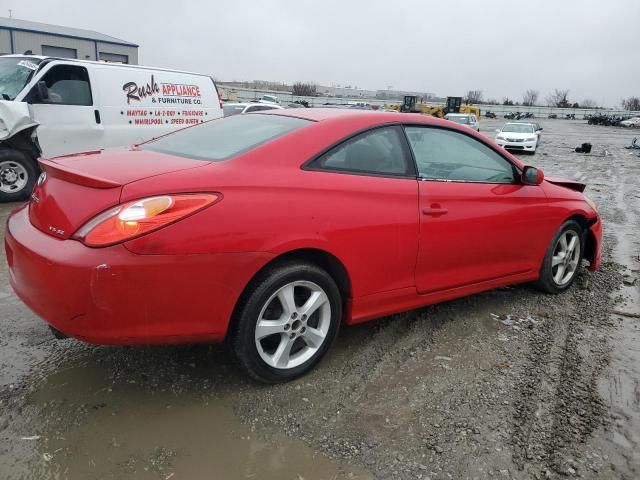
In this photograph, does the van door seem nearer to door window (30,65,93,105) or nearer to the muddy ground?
door window (30,65,93,105)

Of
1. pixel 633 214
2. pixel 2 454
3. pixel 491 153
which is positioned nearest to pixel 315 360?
pixel 2 454

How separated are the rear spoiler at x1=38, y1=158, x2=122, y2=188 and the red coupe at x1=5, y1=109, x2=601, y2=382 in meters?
0.02

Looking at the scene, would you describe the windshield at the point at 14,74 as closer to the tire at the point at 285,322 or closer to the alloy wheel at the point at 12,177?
the alloy wheel at the point at 12,177

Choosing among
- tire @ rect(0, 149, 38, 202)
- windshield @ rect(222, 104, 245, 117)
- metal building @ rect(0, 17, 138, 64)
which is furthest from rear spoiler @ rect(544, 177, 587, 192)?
metal building @ rect(0, 17, 138, 64)

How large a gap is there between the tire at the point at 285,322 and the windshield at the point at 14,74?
6.53 metres

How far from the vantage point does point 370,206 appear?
2.98m

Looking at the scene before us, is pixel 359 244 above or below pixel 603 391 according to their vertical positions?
above

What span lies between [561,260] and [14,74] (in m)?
7.74

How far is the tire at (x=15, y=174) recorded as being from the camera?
7336 millimetres

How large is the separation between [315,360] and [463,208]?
4.61ft

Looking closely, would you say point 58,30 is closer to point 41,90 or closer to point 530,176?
point 41,90

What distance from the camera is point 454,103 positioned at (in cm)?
4638

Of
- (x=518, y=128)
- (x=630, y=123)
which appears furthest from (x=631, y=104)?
(x=518, y=128)

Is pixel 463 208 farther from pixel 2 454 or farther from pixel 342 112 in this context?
pixel 2 454
